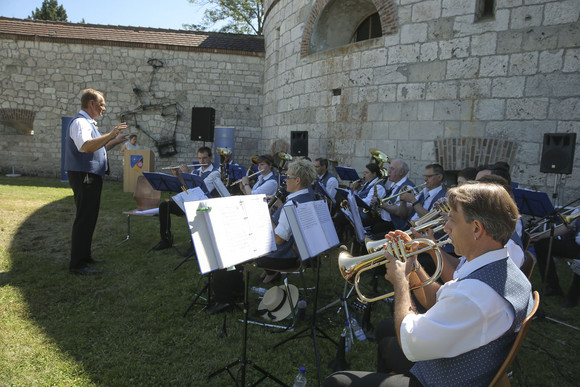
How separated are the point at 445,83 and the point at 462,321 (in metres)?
6.50

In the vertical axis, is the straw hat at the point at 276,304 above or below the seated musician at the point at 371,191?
below

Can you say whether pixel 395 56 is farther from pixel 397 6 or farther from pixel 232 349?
pixel 232 349

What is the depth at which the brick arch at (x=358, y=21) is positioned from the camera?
24.7ft

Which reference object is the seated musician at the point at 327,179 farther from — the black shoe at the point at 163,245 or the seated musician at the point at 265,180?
the black shoe at the point at 163,245

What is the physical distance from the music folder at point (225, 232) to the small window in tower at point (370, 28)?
319 inches

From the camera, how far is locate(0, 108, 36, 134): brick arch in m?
13.0

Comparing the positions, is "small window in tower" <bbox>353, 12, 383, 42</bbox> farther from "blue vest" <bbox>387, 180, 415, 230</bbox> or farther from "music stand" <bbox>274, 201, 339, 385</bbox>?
"music stand" <bbox>274, 201, 339, 385</bbox>

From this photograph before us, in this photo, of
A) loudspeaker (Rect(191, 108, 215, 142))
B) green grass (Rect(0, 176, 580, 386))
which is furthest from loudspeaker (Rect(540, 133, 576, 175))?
loudspeaker (Rect(191, 108, 215, 142))

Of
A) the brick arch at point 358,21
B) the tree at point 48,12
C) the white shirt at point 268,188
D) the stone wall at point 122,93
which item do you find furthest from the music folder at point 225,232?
the tree at point 48,12

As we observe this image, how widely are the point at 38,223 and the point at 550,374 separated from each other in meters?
7.71

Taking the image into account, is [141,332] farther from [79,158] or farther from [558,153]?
[558,153]

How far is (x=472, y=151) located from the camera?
22.2ft

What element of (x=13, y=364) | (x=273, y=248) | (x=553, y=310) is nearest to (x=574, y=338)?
(x=553, y=310)

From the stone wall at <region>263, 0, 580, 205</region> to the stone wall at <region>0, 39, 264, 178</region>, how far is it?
4.26 m
